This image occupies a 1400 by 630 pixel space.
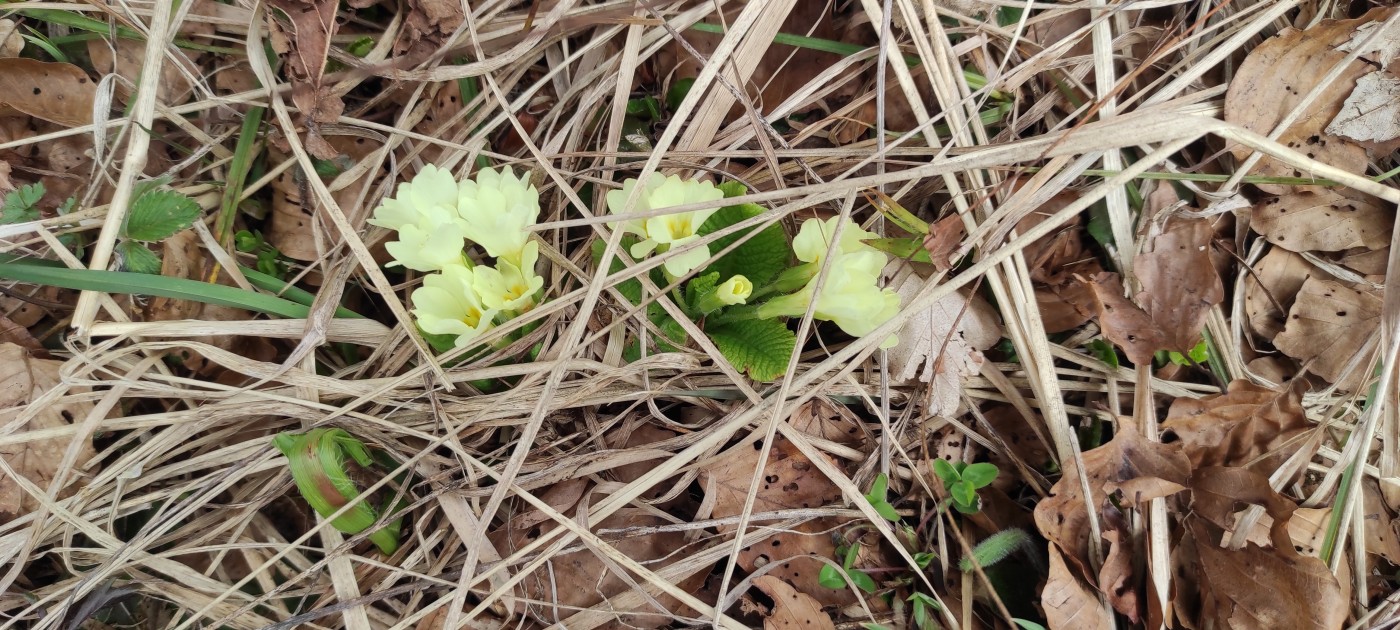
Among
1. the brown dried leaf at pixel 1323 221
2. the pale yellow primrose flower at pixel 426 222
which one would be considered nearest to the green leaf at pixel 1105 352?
the brown dried leaf at pixel 1323 221

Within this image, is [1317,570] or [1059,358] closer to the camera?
[1317,570]

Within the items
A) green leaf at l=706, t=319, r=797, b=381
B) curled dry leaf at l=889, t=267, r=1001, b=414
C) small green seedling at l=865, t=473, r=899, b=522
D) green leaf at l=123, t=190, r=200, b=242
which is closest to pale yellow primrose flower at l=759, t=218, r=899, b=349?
green leaf at l=706, t=319, r=797, b=381

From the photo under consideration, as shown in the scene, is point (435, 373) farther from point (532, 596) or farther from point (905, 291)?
point (905, 291)

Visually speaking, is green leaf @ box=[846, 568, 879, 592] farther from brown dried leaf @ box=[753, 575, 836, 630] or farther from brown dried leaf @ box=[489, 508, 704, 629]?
brown dried leaf @ box=[489, 508, 704, 629]

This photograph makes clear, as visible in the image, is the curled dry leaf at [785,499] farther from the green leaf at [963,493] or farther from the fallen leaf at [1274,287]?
the fallen leaf at [1274,287]

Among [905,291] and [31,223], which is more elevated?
[31,223]

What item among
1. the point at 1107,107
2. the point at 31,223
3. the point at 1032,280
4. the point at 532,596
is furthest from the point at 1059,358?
the point at 31,223
